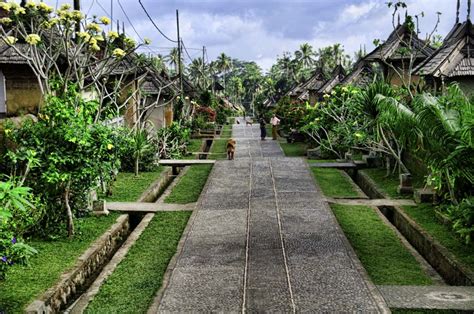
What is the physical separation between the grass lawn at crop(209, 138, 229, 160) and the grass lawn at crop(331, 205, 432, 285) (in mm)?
13552

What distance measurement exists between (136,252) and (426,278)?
200 inches

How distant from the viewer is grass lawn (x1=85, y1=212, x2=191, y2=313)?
8164 millimetres

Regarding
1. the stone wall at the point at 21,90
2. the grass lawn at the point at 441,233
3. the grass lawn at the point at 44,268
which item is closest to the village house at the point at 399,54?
the grass lawn at the point at 441,233

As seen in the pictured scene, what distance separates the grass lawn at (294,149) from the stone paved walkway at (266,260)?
11.2 meters

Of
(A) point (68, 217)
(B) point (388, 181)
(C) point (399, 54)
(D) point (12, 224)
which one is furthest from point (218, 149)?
(D) point (12, 224)

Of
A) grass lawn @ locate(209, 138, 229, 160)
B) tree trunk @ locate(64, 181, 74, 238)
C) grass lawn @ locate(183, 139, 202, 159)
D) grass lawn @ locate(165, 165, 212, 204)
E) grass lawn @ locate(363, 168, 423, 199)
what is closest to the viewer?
tree trunk @ locate(64, 181, 74, 238)

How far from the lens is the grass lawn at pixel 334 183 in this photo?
1700cm

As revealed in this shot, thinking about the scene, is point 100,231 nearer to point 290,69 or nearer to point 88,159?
point 88,159

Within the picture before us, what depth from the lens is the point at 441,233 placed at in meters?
11.7

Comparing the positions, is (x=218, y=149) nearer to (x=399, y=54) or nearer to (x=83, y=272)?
(x=399, y=54)

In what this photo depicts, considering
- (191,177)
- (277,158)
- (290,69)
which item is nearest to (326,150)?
(277,158)

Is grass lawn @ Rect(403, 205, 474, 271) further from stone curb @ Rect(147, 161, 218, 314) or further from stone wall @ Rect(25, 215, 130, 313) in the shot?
stone wall @ Rect(25, 215, 130, 313)

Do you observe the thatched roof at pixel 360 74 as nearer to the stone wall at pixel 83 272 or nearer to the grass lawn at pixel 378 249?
the grass lawn at pixel 378 249

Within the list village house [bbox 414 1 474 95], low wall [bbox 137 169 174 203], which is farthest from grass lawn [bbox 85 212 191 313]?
village house [bbox 414 1 474 95]
